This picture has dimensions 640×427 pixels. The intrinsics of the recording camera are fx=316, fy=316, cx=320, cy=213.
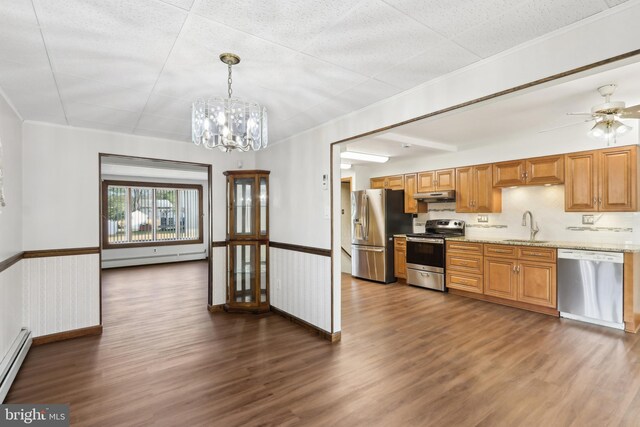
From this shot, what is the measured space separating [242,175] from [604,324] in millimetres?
4961

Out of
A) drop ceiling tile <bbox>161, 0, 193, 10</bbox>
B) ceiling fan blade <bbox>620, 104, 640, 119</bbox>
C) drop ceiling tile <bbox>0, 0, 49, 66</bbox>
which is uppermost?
drop ceiling tile <bbox>161, 0, 193, 10</bbox>

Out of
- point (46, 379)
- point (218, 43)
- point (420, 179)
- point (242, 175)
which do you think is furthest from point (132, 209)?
point (218, 43)

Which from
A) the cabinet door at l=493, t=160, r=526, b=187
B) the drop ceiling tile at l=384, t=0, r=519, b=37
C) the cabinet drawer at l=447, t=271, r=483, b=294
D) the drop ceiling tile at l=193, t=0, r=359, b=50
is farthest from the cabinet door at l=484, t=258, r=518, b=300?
the drop ceiling tile at l=193, t=0, r=359, b=50

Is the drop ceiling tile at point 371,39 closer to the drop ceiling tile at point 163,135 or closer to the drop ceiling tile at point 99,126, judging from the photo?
the drop ceiling tile at point 163,135

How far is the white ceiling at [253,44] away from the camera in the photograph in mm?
1592

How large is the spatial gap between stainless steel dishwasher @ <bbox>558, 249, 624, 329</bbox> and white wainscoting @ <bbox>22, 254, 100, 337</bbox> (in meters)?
5.76

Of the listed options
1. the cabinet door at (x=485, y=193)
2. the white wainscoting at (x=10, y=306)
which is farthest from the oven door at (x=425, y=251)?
the white wainscoting at (x=10, y=306)

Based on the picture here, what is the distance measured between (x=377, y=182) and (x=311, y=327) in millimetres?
3986

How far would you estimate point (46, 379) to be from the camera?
2.63 meters

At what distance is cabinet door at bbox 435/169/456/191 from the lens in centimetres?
566

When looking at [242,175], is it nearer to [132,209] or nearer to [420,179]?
[420,179]

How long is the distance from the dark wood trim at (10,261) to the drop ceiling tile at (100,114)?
1.47m

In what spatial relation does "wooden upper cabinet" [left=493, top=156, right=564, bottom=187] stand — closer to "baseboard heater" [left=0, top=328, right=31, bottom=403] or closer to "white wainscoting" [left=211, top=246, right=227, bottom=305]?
"white wainscoting" [left=211, top=246, right=227, bottom=305]

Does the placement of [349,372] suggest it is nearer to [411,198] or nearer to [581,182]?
[581,182]
